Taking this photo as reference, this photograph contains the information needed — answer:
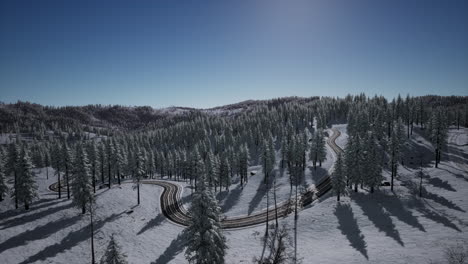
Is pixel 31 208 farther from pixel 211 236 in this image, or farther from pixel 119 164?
pixel 211 236

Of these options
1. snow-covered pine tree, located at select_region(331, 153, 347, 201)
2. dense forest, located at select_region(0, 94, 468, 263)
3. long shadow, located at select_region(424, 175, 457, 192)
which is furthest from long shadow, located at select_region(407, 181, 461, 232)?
snow-covered pine tree, located at select_region(331, 153, 347, 201)

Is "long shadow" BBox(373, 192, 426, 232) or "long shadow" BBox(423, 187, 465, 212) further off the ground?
"long shadow" BBox(423, 187, 465, 212)

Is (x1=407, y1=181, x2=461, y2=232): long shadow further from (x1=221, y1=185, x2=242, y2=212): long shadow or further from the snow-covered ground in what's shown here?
(x1=221, y1=185, x2=242, y2=212): long shadow

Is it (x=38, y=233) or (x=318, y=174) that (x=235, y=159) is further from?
(x=38, y=233)

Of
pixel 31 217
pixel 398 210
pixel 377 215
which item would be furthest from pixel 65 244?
pixel 398 210

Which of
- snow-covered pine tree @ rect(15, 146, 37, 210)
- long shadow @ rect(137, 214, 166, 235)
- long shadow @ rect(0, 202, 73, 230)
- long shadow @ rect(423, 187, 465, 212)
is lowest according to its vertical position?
long shadow @ rect(137, 214, 166, 235)

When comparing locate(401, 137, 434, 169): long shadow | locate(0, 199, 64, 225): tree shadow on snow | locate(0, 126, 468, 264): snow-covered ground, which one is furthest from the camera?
locate(401, 137, 434, 169): long shadow

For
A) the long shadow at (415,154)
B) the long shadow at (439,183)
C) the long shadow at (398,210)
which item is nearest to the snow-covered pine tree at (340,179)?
the long shadow at (398,210)
